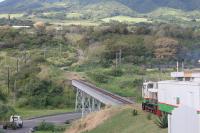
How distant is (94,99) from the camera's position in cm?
5506

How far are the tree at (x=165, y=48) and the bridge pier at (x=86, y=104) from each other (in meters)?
41.4

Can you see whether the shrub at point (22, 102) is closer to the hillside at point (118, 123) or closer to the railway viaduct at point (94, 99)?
the railway viaduct at point (94, 99)

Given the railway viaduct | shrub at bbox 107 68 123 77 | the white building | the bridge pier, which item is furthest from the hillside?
shrub at bbox 107 68 123 77

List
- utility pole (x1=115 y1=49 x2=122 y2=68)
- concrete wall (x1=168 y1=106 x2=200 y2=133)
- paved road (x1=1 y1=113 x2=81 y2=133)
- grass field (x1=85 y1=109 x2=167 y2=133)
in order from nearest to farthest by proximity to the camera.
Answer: concrete wall (x1=168 y1=106 x2=200 y2=133)
grass field (x1=85 y1=109 x2=167 y2=133)
paved road (x1=1 y1=113 x2=81 y2=133)
utility pole (x1=115 y1=49 x2=122 y2=68)

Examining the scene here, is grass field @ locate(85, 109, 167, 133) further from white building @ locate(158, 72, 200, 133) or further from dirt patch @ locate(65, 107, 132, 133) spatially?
dirt patch @ locate(65, 107, 132, 133)

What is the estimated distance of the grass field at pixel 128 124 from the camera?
26.7 m

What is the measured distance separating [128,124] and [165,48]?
262 ft

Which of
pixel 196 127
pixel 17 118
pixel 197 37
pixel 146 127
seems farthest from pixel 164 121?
pixel 197 37

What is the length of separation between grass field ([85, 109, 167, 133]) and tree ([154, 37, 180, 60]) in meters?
72.3

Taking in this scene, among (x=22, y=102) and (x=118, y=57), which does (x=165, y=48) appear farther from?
(x=22, y=102)

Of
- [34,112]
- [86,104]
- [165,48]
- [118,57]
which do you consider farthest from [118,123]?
[165,48]

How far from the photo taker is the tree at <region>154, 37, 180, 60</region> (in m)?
108

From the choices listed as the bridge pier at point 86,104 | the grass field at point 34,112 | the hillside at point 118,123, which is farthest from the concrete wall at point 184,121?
the grass field at point 34,112

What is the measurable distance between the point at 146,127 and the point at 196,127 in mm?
21093
